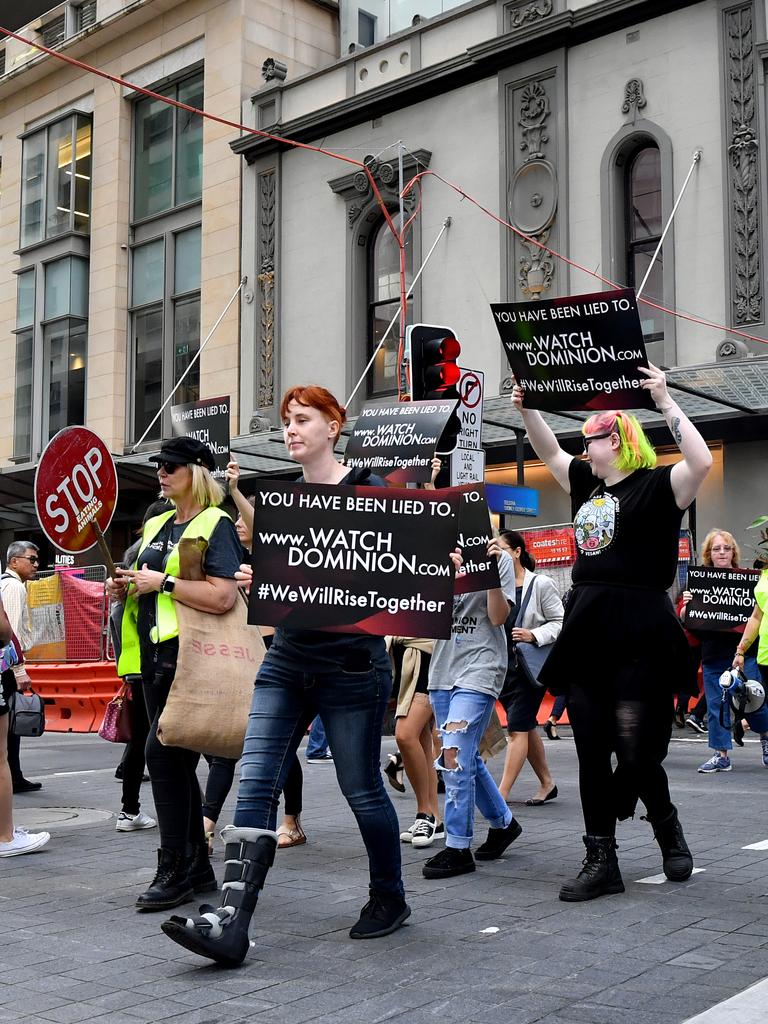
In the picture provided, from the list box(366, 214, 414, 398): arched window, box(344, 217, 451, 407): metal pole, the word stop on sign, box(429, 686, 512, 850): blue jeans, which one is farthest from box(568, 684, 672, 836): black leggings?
box(366, 214, 414, 398): arched window

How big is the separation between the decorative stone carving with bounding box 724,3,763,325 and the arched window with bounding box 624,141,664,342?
1.42 m

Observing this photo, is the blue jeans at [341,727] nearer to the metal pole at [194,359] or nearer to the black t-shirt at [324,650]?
the black t-shirt at [324,650]

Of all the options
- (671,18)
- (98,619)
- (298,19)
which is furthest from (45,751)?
(298,19)

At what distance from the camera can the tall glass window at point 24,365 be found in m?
29.4

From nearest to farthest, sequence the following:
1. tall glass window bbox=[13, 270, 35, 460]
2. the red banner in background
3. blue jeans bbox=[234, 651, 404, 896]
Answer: blue jeans bbox=[234, 651, 404, 896] < the red banner in background < tall glass window bbox=[13, 270, 35, 460]

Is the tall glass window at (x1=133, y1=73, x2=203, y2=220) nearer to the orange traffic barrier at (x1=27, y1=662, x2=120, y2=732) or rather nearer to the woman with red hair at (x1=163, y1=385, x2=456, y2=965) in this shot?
the orange traffic barrier at (x1=27, y1=662, x2=120, y2=732)

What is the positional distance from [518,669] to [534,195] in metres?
12.7

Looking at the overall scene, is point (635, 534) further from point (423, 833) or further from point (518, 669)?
point (518, 669)

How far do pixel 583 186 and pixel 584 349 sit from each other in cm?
1435

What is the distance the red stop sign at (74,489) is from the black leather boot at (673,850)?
2.96 m

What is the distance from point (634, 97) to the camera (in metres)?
18.8

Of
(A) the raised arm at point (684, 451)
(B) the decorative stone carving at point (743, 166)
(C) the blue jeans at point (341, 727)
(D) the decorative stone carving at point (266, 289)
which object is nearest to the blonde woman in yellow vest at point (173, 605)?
(C) the blue jeans at point (341, 727)

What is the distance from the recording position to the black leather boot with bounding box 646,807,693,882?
5.62m

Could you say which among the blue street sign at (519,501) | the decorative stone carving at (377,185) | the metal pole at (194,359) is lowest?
the blue street sign at (519,501)
